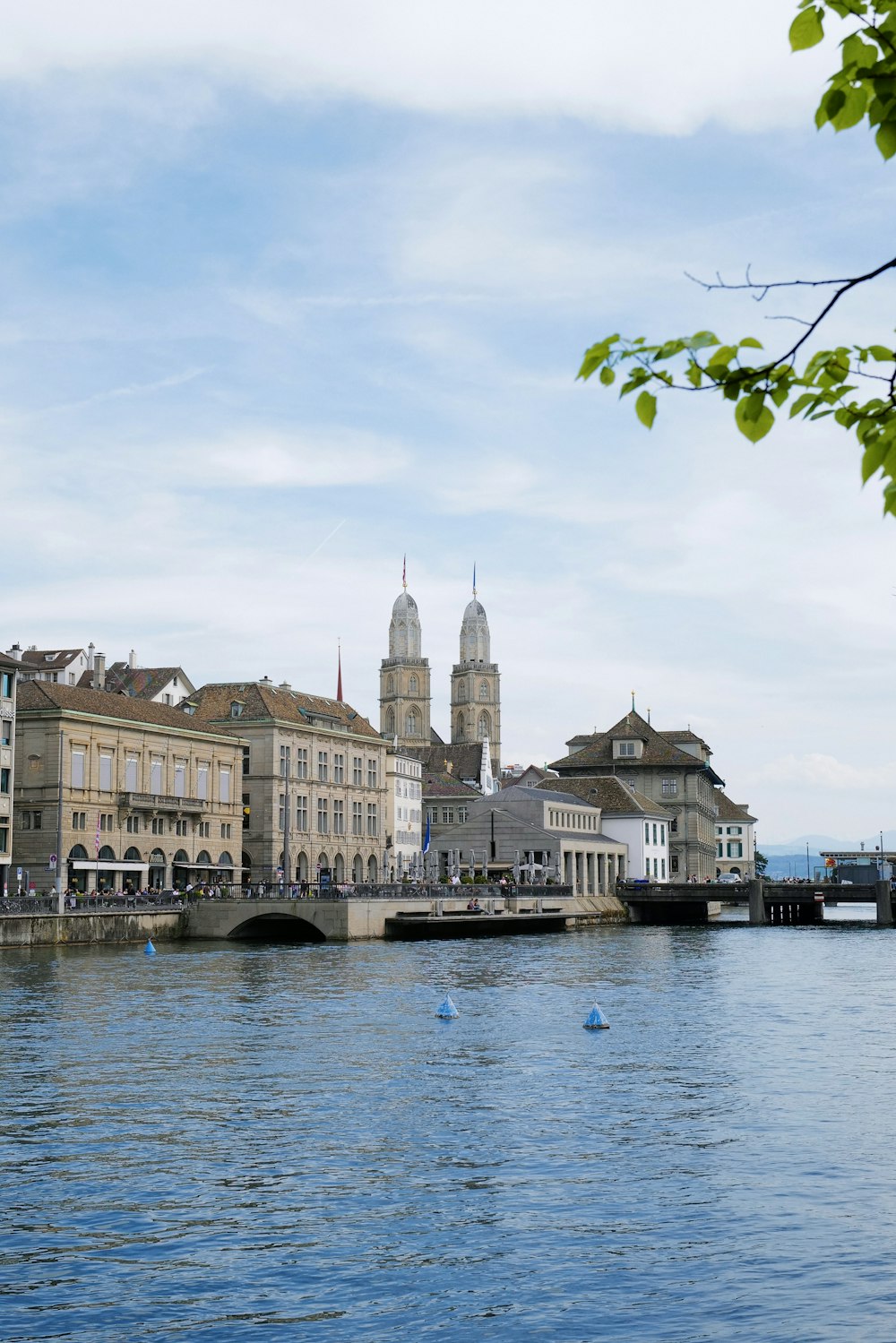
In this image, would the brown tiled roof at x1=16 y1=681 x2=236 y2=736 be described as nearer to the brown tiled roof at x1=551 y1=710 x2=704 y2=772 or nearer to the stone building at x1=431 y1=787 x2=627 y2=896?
the stone building at x1=431 y1=787 x2=627 y2=896

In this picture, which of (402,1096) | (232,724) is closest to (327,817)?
(232,724)

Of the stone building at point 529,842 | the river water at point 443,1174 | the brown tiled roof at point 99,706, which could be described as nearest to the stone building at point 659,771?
the stone building at point 529,842

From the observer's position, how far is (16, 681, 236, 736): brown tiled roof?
98.8 m

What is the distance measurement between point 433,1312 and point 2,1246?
597cm

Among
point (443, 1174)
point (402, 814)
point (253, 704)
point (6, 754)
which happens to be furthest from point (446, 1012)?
Answer: point (402, 814)

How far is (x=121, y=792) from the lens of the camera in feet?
342

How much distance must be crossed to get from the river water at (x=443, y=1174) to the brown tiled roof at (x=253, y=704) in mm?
79668

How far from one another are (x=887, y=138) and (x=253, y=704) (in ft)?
402

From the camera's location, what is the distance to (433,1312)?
17016 mm

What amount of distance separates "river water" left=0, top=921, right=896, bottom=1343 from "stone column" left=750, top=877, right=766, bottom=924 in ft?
269

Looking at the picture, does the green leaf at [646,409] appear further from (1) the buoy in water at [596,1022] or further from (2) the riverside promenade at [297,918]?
(2) the riverside promenade at [297,918]

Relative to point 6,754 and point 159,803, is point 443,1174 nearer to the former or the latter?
point 6,754

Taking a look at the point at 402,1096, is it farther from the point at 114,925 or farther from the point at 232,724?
the point at 232,724

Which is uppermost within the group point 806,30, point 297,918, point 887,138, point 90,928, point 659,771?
point 659,771
